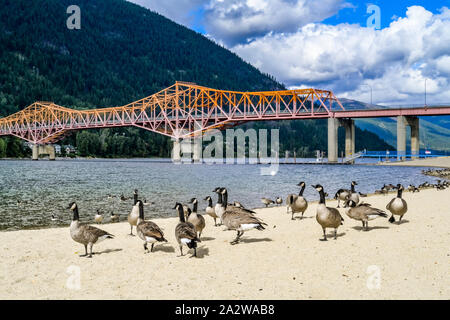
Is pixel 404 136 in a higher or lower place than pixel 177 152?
higher

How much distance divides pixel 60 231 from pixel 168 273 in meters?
7.70

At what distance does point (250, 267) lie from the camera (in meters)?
8.57

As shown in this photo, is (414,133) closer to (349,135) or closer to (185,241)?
(349,135)

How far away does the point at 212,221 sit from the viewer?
16.4m

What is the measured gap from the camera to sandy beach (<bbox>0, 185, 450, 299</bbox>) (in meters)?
7.04

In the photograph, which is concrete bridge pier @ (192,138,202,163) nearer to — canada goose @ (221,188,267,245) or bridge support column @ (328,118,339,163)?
bridge support column @ (328,118,339,163)

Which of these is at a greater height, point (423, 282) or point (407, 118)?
point (407, 118)

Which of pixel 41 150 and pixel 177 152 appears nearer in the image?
pixel 177 152

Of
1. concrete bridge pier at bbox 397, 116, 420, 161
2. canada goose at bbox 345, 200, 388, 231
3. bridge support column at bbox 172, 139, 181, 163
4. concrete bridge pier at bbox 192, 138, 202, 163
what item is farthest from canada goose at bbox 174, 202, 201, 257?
concrete bridge pier at bbox 192, 138, 202, 163

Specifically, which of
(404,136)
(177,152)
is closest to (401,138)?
(404,136)

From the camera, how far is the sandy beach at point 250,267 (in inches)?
277
